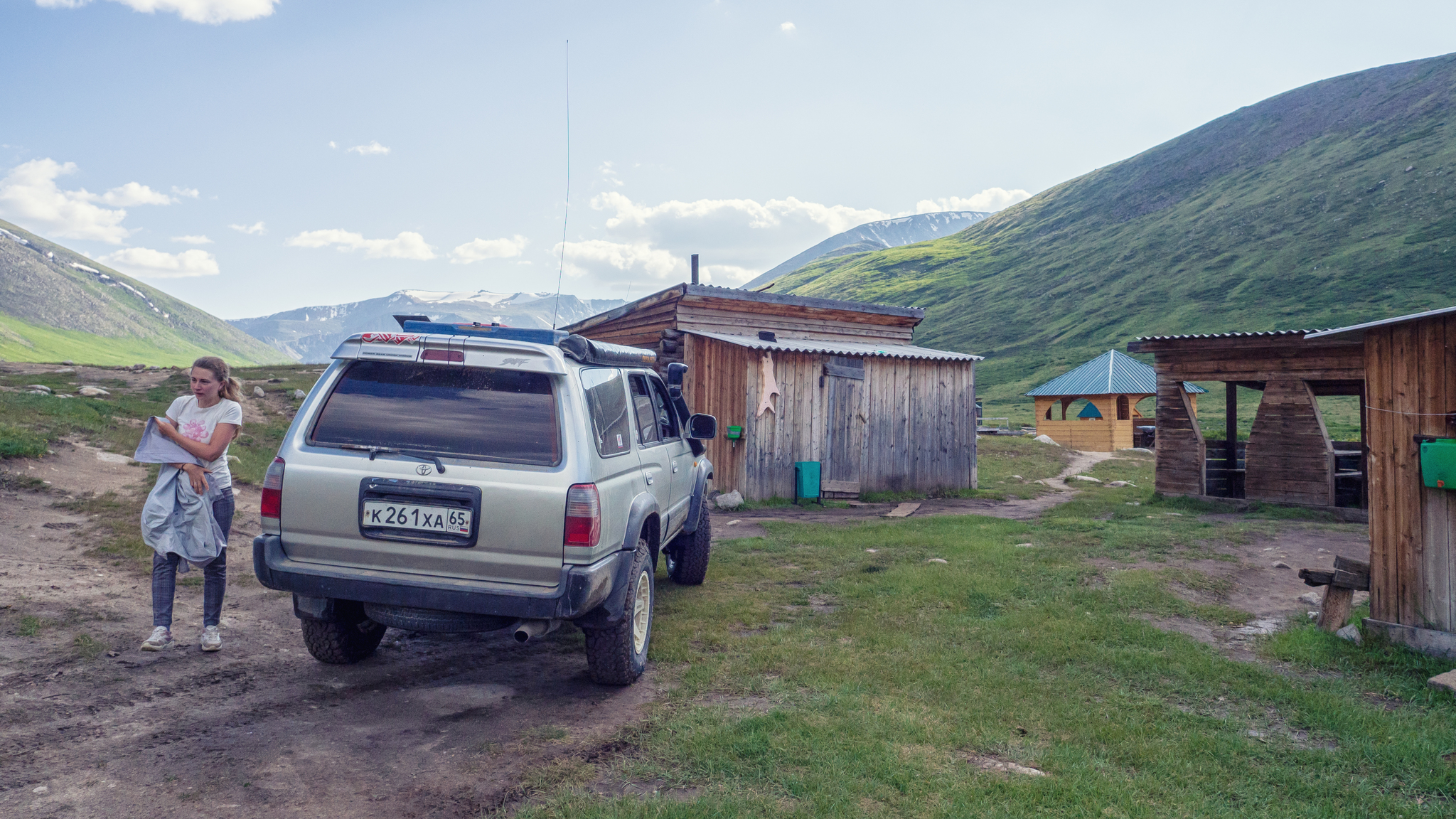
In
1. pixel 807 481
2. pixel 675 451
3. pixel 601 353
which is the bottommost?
pixel 807 481

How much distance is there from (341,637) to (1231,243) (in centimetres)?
10310

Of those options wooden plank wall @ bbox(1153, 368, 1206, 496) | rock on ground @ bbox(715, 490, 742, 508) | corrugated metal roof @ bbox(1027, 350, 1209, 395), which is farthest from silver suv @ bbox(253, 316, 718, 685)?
corrugated metal roof @ bbox(1027, 350, 1209, 395)

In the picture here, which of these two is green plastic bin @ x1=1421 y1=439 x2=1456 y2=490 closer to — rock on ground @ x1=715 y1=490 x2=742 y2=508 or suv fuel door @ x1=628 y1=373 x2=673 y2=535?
suv fuel door @ x1=628 y1=373 x2=673 y2=535

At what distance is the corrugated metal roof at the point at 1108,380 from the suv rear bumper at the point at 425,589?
104 feet

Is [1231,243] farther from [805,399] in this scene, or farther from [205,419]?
[205,419]

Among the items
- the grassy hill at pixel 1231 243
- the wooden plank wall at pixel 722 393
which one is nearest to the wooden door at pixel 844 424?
the wooden plank wall at pixel 722 393

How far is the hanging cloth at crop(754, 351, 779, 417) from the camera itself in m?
13.6

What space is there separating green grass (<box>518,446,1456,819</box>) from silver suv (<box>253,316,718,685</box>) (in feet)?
2.85

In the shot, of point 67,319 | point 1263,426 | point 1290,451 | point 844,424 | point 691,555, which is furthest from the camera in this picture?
point 67,319

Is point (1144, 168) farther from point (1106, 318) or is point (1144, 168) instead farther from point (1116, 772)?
point (1116, 772)

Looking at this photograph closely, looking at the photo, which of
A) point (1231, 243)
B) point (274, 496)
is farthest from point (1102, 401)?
point (1231, 243)

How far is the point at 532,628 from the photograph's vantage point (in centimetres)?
384

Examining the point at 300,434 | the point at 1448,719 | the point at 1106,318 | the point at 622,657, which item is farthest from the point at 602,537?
the point at 1106,318

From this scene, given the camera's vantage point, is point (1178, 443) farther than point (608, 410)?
Yes
